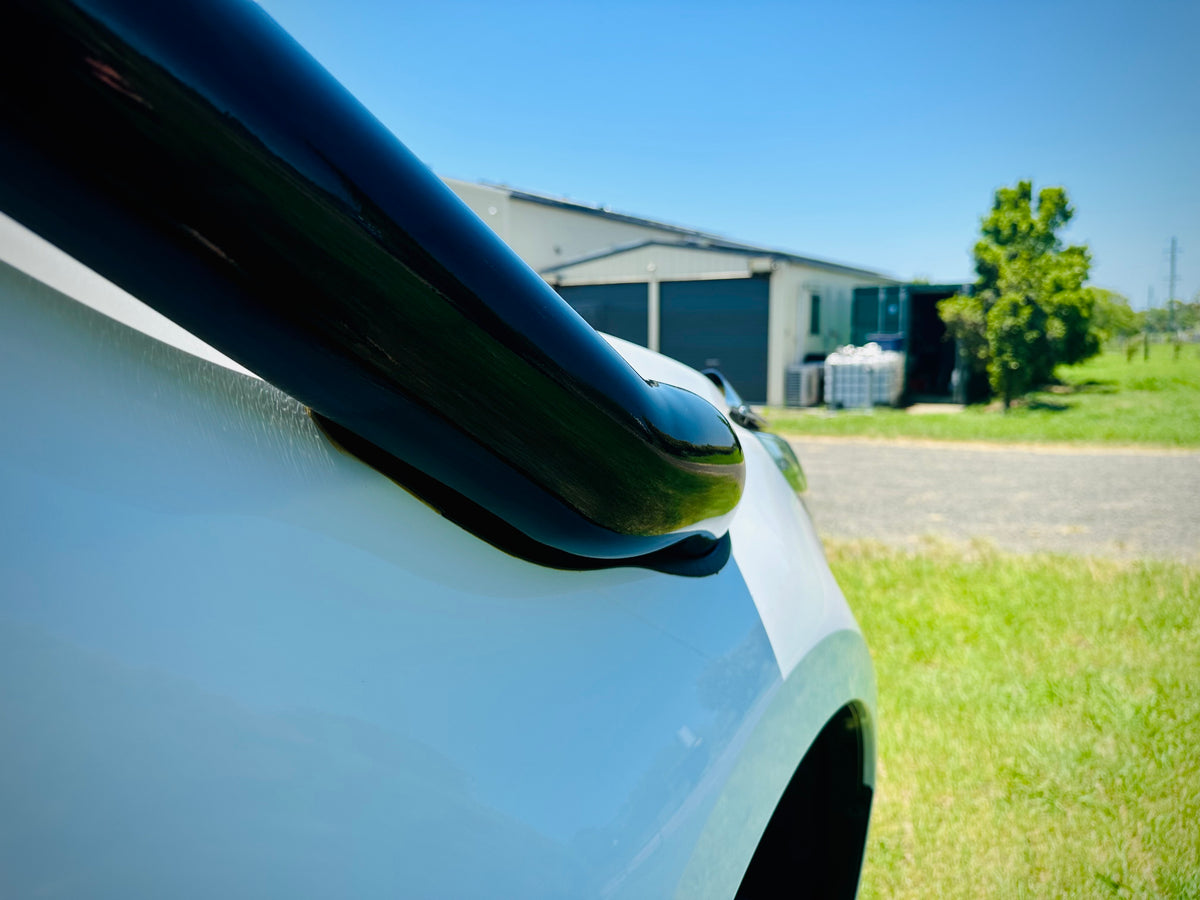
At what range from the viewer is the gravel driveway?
6.54 meters

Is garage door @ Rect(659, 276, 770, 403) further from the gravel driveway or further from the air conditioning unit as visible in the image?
the gravel driveway

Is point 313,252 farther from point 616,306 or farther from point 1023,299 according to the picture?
point 616,306

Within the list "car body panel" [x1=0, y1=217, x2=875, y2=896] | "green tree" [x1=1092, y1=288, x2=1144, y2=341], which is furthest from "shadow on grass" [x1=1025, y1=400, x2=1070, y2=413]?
"car body panel" [x1=0, y1=217, x2=875, y2=896]

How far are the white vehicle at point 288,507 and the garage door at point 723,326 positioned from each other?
18668 mm

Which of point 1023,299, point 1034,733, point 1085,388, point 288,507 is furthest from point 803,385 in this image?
point 288,507

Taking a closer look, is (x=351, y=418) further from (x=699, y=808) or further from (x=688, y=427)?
(x=699, y=808)

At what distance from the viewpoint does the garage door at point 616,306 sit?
67.3 feet

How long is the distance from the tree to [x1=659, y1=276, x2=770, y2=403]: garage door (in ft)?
14.3

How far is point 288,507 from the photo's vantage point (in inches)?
22.6

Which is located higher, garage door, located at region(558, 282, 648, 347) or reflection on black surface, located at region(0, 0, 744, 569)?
garage door, located at region(558, 282, 648, 347)

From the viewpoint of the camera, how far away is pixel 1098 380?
2464cm

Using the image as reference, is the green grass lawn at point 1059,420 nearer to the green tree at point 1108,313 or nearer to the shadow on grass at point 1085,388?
the shadow on grass at point 1085,388

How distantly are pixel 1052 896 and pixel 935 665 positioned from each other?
1636 mm

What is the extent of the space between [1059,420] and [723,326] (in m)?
7.83
